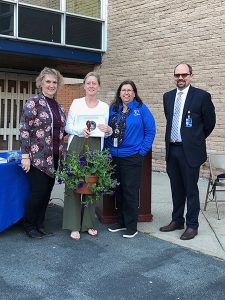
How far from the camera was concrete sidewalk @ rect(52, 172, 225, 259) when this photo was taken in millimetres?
4348

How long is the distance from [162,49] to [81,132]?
5.93 m

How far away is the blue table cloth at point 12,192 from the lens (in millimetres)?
4422

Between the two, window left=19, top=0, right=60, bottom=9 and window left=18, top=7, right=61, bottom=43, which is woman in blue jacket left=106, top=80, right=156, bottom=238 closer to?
window left=18, top=7, right=61, bottom=43

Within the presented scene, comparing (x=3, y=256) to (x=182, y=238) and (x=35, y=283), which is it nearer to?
(x=35, y=283)

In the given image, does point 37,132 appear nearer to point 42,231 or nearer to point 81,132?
point 81,132

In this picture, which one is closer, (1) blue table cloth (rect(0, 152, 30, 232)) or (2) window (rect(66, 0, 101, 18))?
(1) blue table cloth (rect(0, 152, 30, 232))

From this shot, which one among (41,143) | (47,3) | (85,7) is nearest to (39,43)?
(47,3)

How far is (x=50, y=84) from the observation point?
4.40 m

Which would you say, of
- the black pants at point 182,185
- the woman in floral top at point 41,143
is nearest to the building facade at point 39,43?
the woman in floral top at point 41,143

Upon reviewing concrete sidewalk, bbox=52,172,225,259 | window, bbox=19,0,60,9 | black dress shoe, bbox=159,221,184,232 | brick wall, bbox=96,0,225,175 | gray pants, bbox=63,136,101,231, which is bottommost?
concrete sidewalk, bbox=52,172,225,259

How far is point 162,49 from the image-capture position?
381 inches

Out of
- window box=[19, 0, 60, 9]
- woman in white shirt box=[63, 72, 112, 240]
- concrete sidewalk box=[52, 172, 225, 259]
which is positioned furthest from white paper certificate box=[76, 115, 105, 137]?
window box=[19, 0, 60, 9]

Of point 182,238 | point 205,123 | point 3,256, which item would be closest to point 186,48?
point 205,123

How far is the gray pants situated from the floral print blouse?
328 millimetres
